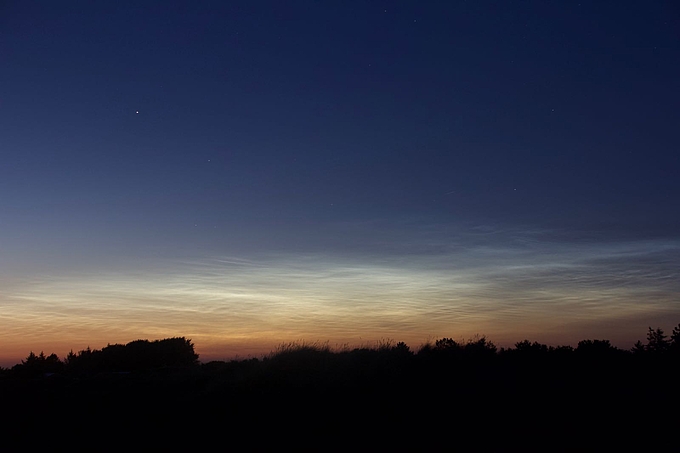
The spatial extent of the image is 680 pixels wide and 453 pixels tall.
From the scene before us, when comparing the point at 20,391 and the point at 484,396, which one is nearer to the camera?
the point at 484,396

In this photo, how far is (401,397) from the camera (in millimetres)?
11938

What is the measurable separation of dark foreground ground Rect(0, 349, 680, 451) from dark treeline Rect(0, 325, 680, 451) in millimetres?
41

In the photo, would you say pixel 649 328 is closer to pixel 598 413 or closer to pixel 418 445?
pixel 598 413

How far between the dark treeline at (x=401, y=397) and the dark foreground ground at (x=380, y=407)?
41mm

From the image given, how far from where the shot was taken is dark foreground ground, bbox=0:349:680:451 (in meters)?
9.93

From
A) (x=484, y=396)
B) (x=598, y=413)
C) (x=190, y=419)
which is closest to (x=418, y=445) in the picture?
(x=484, y=396)

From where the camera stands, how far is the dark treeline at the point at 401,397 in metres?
10.1

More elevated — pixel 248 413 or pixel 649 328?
pixel 649 328

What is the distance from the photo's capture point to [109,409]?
47.1ft

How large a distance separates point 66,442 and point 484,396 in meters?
9.73

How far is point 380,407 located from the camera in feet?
37.7

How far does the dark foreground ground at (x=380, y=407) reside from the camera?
32.6 feet

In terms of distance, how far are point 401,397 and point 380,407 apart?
2.24ft

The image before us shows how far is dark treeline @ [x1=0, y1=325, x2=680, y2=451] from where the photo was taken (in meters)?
10.1
